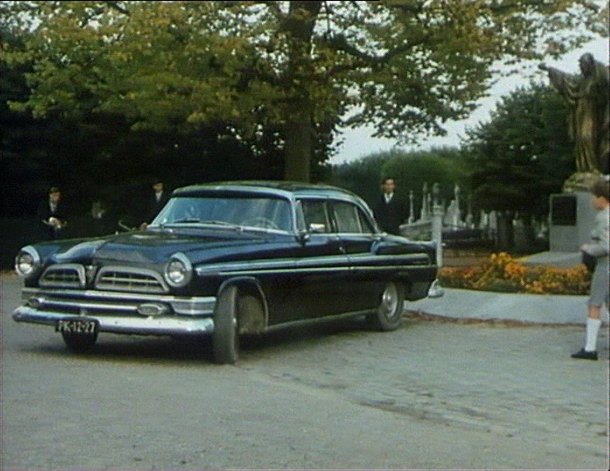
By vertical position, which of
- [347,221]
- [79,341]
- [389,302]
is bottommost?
[79,341]

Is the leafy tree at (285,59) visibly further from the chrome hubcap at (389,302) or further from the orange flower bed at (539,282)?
the chrome hubcap at (389,302)

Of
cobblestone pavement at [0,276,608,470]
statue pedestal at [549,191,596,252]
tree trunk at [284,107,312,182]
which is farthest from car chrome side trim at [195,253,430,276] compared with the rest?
tree trunk at [284,107,312,182]

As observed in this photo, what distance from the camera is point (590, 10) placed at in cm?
381

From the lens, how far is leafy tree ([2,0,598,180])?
2781mm

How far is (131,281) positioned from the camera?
25.1 ft

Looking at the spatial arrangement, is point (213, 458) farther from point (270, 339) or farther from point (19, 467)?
point (270, 339)

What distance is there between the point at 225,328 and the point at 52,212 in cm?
501

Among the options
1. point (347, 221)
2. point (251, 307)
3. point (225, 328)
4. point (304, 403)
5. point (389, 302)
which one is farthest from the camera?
point (389, 302)

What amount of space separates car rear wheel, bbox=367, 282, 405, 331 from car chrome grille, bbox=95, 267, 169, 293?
265 cm

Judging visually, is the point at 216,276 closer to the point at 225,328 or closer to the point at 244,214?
the point at 225,328

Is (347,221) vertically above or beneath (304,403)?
above

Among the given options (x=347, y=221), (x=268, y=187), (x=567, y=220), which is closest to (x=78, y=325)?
(x=347, y=221)

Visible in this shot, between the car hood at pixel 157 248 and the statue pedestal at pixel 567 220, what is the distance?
1.95 meters

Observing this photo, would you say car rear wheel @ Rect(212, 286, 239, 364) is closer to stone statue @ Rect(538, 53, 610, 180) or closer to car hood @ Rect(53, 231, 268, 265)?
car hood @ Rect(53, 231, 268, 265)
